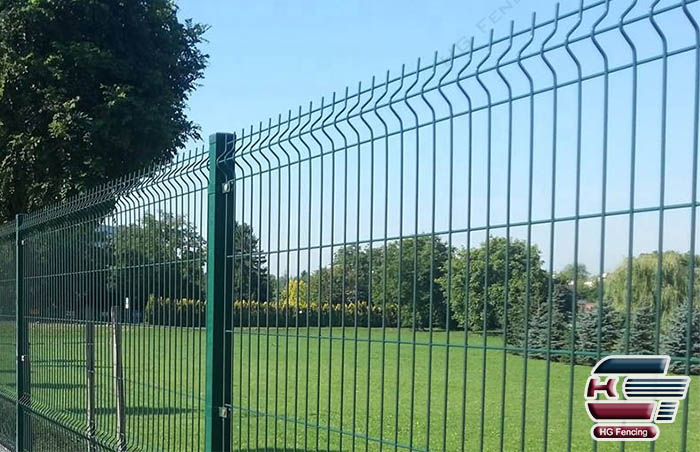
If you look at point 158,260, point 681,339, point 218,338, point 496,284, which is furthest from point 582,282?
point 158,260

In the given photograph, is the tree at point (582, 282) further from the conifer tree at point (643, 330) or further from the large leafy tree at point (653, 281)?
the conifer tree at point (643, 330)

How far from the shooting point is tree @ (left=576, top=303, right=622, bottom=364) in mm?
2936

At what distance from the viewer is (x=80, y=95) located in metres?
12.6

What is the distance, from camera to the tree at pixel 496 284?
3201mm

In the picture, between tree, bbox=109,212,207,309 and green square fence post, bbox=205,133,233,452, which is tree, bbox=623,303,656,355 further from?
tree, bbox=109,212,207,309

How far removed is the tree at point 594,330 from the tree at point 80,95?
9.90m

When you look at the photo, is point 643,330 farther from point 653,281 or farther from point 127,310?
point 127,310

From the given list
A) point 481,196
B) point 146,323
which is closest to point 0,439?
point 146,323

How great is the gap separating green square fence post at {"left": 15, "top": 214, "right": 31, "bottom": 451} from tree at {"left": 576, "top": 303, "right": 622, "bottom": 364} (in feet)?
25.6

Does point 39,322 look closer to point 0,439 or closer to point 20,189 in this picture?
point 0,439

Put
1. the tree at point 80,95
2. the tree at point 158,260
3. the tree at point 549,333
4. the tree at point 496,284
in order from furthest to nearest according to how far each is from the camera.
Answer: the tree at point 80,95, the tree at point 158,260, the tree at point 496,284, the tree at point 549,333

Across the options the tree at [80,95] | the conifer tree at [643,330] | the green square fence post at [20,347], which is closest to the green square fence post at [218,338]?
the conifer tree at [643,330]

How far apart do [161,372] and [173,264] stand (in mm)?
756

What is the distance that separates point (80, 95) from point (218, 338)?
27.8ft
